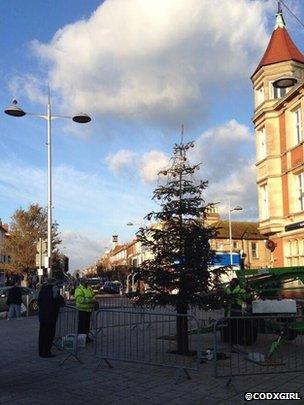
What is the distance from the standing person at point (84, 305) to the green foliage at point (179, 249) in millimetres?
2736

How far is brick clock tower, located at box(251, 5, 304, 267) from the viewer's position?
1152 inches

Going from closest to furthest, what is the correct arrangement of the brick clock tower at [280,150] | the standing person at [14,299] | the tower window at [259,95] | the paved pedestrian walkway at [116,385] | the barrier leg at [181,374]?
the paved pedestrian walkway at [116,385] < the barrier leg at [181,374] < the standing person at [14,299] < the brick clock tower at [280,150] < the tower window at [259,95]

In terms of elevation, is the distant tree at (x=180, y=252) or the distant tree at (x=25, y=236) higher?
the distant tree at (x=25, y=236)

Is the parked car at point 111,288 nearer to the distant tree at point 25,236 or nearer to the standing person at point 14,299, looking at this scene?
the distant tree at point 25,236

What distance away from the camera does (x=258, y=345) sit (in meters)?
10.9

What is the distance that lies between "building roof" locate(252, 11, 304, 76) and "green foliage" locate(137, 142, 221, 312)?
24.4 m

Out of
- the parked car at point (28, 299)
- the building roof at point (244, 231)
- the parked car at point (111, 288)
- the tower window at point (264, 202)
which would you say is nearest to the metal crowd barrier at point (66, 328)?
the parked car at point (28, 299)

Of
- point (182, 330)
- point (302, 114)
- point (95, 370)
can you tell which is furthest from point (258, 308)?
point (302, 114)

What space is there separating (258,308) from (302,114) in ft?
66.6

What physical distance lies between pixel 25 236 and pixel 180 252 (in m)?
50.6

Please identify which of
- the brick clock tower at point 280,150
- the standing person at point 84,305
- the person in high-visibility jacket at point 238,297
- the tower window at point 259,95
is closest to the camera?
Result: the person in high-visibility jacket at point 238,297

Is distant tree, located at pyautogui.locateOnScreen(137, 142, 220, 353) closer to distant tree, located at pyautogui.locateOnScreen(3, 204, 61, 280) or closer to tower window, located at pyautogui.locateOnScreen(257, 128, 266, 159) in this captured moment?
tower window, located at pyautogui.locateOnScreen(257, 128, 266, 159)

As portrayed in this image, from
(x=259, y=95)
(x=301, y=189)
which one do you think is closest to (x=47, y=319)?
(x=301, y=189)

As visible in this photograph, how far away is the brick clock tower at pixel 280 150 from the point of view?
96.0 ft
